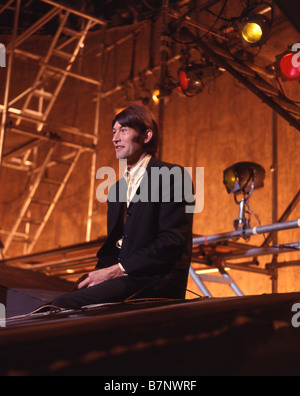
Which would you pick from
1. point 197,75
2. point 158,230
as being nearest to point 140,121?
point 158,230

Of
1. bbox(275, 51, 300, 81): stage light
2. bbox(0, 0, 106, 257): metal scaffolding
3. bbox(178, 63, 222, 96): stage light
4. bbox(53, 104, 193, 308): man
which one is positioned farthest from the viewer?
bbox(0, 0, 106, 257): metal scaffolding

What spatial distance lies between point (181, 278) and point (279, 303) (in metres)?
0.92

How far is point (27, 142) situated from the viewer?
5.95 m

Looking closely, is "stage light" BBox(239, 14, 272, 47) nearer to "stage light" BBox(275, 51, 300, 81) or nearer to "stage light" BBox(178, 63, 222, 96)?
"stage light" BBox(275, 51, 300, 81)

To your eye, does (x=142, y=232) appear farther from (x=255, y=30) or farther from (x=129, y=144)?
(x=255, y=30)

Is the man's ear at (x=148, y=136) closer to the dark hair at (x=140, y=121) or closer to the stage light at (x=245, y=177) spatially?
the dark hair at (x=140, y=121)

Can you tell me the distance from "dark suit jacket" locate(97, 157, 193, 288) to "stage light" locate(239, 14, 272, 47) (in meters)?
2.24

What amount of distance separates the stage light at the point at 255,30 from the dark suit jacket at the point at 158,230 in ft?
7.36

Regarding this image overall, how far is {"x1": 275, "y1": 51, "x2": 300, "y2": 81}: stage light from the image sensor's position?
11.9 ft

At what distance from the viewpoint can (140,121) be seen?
1821mm

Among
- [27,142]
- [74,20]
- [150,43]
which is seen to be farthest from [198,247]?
[74,20]

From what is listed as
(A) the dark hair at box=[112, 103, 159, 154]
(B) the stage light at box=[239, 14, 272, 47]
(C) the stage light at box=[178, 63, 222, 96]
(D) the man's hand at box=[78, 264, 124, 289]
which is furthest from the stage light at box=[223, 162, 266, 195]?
(D) the man's hand at box=[78, 264, 124, 289]

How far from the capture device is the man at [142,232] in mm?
1529

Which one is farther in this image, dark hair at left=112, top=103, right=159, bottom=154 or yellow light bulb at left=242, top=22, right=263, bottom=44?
yellow light bulb at left=242, top=22, right=263, bottom=44
